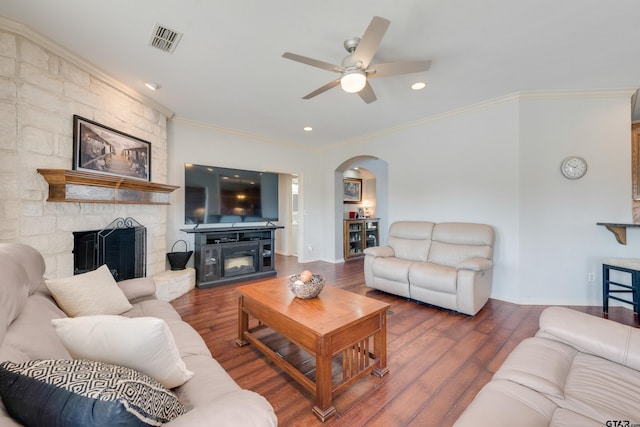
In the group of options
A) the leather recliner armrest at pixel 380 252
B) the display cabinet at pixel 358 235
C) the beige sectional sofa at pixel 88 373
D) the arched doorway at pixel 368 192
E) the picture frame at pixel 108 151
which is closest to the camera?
the beige sectional sofa at pixel 88 373

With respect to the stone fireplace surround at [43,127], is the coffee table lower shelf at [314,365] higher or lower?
lower

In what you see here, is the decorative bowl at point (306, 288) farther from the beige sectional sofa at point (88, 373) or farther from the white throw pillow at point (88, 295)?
the white throw pillow at point (88, 295)

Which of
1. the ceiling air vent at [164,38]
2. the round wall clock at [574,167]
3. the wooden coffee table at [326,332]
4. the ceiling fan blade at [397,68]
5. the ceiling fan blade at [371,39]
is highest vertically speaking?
the ceiling air vent at [164,38]

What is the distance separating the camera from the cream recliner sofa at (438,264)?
9.41ft

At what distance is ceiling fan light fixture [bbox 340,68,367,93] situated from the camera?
2.09 metres

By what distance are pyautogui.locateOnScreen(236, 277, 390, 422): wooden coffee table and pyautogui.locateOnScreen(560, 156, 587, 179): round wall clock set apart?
3035 mm

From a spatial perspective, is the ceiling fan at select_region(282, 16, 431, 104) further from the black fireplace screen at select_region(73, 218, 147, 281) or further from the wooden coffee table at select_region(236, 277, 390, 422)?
the black fireplace screen at select_region(73, 218, 147, 281)

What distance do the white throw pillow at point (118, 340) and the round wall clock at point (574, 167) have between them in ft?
14.0

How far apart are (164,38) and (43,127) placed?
1.33m

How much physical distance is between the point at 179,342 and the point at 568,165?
4.34 metres

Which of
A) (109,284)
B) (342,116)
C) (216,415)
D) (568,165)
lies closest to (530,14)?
(568,165)

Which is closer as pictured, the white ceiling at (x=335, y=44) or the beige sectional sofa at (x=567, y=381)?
the beige sectional sofa at (x=567, y=381)

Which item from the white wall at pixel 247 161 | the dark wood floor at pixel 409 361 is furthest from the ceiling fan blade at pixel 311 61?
the white wall at pixel 247 161

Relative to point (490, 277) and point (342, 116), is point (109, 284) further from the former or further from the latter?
point (490, 277)
